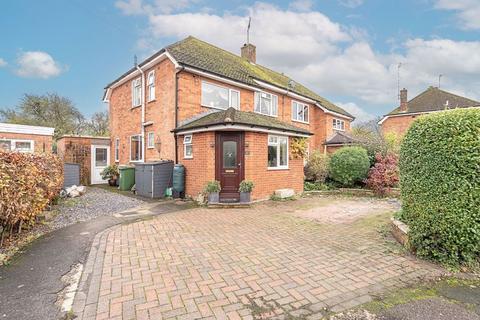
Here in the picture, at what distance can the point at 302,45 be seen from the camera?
67.7 ft

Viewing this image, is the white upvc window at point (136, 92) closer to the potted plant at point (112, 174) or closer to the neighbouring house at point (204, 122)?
the neighbouring house at point (204, 122)

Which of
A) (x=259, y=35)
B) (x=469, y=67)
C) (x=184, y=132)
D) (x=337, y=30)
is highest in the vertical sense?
(x=259, y=35)

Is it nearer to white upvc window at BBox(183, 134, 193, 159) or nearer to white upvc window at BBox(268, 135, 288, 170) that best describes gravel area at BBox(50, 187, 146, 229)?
white upvc window at BBox(183, 134, 193, 159)

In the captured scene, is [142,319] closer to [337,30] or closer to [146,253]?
[146,253]

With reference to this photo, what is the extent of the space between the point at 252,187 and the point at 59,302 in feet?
23.2

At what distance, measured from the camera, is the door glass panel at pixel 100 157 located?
1670 centimetres

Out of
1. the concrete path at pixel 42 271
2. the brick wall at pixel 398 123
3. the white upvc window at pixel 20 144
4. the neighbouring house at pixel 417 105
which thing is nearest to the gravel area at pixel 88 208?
the concrete path at pixel 42 271

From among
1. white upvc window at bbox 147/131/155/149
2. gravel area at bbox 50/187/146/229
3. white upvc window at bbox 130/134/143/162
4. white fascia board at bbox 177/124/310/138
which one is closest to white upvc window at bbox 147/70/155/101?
white upvc window at bbox 147/131/155/149

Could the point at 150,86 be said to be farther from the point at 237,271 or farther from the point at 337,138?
the point at 337,138

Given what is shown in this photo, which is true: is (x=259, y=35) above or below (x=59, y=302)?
above

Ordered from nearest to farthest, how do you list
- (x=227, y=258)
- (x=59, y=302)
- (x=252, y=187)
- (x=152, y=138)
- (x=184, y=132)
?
1. (x=59, y=302)
2. (x=227, y=258)
3. (x=252, y=187)
4. (x=184, y=132)
5. (x=152, y=138)

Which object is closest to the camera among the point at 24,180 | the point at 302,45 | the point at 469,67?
the point at 24,180

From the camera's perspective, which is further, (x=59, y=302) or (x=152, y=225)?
(x=152, y=225)

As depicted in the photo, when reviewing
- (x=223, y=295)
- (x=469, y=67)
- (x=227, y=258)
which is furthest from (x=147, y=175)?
(x=469, y=67)
